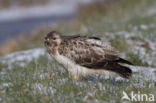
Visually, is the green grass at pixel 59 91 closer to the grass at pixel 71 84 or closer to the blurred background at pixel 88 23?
the grass at pixel 71 84

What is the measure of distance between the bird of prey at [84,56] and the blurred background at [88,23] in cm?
289

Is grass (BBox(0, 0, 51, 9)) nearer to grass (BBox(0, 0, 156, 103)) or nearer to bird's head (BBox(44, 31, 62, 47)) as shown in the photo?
grass (BBox(0, 0, 156, 103))

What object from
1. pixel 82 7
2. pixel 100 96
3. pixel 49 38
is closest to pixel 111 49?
pixel 49 38

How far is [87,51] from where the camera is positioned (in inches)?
284

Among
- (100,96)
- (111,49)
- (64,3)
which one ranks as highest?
(64,3)

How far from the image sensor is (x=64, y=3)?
110 ft

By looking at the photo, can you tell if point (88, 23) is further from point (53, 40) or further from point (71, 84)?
point (71, 84)

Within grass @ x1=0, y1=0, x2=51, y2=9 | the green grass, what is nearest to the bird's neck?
the green grass

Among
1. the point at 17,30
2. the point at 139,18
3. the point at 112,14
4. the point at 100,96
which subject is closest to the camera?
the point at 100,96

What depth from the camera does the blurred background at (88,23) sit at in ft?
37.3

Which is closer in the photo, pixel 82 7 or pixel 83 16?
pixel 83 16

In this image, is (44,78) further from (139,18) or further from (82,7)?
(82,7)

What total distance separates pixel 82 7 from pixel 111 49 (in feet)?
51.2

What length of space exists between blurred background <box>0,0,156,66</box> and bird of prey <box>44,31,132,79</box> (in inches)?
114
